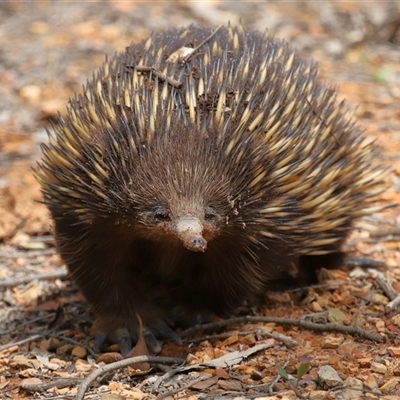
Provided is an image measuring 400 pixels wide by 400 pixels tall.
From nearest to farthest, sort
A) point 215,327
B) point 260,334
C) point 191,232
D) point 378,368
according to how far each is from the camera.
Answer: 1. point 191,232
2. point 378,368
3. point 260,334
4. point 215,327

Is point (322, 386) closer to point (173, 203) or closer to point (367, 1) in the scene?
point (173, 203)

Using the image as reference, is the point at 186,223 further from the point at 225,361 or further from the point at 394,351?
the point at 394,351

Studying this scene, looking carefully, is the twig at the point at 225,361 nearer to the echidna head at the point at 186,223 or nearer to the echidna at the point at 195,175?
the echidna at the point at 195,175

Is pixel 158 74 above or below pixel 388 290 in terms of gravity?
above

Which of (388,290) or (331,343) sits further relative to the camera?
(388,290)

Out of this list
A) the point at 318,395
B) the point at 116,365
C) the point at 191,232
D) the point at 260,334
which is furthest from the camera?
the point at 260,334

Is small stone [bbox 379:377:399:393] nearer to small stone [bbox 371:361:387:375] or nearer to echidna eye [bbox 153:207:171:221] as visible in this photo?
small stone [bbox 371:361:387:375]

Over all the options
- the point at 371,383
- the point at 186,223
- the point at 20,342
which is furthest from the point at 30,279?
the point at 371,383

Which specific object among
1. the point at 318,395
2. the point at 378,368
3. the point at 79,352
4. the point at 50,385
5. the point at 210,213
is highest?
the point at 210,213
